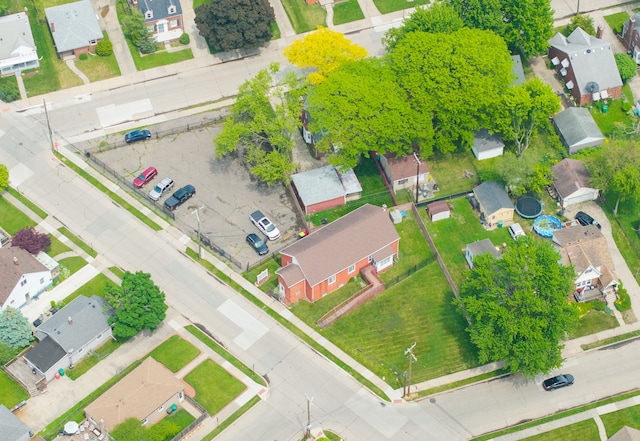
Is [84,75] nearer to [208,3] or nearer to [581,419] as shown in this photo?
[208,3]

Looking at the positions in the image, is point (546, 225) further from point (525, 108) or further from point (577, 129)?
point (577, 129)

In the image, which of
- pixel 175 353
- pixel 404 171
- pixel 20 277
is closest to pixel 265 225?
pixel 404 171

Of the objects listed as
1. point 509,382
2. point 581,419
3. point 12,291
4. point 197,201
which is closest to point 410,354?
point 509,382

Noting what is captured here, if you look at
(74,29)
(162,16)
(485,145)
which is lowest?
(485,145)

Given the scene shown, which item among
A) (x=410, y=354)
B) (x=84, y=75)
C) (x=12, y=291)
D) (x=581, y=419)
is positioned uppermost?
(x=84, y=75)

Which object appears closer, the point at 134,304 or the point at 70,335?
the point at 134,304

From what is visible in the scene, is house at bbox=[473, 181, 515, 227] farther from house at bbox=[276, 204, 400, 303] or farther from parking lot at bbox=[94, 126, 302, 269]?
parking lot at bbox=[94, 126, 302, 269]

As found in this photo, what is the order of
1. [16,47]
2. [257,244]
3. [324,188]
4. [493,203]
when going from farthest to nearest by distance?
1. [16,47]
2. [324,188]
3. [493,203]
4. [257,244]
